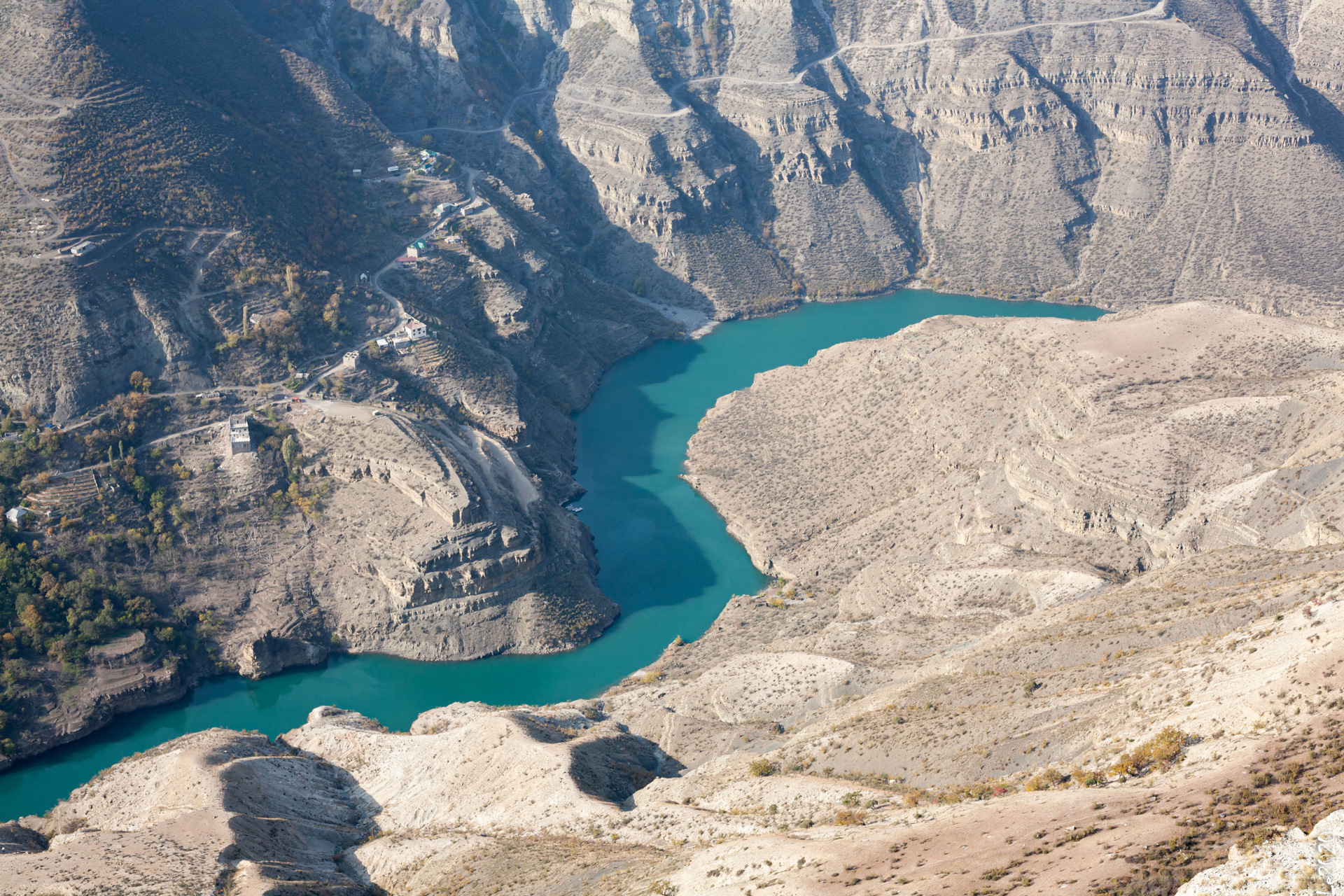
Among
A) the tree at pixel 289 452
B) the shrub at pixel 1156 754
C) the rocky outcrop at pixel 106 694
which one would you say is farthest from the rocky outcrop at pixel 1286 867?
the tree at pixel 289 452

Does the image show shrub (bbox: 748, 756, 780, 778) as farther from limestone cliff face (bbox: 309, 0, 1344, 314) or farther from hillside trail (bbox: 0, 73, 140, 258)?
limestone cliff face (bbox: 309, 0, 1344, 314)

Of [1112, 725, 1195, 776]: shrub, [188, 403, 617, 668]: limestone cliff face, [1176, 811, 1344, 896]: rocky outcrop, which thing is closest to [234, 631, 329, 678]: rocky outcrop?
[188, 403, 617, 668]: limestone cliff face

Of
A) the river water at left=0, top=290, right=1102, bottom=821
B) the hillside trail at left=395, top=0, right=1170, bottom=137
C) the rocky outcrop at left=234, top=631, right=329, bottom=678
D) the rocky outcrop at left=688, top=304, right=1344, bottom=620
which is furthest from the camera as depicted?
the hillside trail at left=395, top=0, right=1170, bottom=137

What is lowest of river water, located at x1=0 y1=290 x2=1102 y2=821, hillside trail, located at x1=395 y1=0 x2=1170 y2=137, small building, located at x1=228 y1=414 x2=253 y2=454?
river water, located at x1=0 y1=290 x2=1102 y2=821

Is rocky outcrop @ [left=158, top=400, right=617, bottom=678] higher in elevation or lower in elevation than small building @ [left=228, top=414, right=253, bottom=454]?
lower

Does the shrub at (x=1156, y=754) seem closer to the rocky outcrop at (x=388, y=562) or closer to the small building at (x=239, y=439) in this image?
the rocky outcrop at (x=388, y=562)

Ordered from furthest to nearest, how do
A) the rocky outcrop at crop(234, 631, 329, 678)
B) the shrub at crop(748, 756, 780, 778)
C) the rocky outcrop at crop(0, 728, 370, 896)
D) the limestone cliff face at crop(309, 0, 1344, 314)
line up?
the limestone cliff face at crop(309, 0, 1344, 314) < the rocky outcrop at crop(234, 631, 329, 678) < the shrub at crop(748, 756, 780, 778) < the rocky outcrop at crop(0, 728, 370, 896)

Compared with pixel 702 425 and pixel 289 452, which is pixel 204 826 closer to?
pixel 289 452
